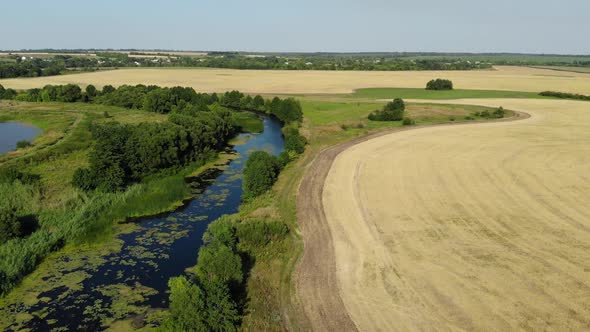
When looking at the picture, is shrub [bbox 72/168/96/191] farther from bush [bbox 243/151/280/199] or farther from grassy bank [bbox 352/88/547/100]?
grassy bank [bbox 352/88/547/100]

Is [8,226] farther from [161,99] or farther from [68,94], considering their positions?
[68,94]

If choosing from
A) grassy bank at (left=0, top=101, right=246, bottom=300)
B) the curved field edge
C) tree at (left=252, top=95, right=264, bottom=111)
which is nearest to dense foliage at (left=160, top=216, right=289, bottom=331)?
the curved field edge

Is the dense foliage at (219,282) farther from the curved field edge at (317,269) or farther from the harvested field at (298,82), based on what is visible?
the harvested field at (298,82)

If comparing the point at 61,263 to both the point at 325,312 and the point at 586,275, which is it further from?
the point at 586,275

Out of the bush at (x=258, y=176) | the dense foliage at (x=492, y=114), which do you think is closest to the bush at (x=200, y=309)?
the bush at (x=258, y=176)

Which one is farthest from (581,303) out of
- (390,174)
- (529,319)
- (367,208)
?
(390,174)
